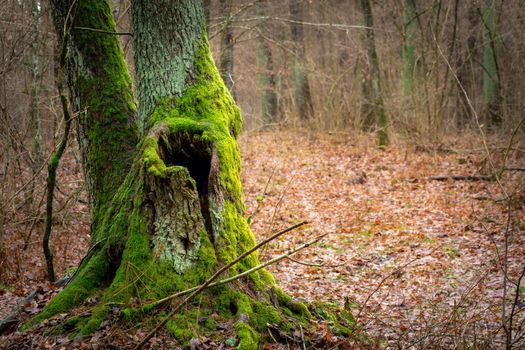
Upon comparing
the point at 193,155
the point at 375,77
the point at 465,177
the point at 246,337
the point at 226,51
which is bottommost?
the point at 465,177

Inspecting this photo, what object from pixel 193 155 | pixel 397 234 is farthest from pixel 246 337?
pixel 397 234

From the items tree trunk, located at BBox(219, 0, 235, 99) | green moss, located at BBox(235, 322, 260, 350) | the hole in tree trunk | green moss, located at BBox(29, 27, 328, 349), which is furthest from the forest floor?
tree trunk, located at BBox(219, 0, 235, 99)

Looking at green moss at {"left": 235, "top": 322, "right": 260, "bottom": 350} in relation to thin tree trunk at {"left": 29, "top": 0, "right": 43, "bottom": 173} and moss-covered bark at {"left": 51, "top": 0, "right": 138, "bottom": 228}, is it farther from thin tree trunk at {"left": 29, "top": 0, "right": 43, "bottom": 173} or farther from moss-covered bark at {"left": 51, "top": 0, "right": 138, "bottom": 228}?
thin tree trunk at {"left": 29, "top": 0, "right": 43, "bottom": 173}

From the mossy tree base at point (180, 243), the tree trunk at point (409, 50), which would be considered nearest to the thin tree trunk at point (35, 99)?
the mossy tree base at point (180, 243)

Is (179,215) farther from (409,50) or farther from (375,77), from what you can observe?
(409,50)

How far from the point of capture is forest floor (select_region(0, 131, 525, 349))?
186 inches

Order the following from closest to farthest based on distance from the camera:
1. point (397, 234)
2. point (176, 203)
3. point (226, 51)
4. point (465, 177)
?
point (176, 203) → point (397, 234) → point (465, 177) → point (226, 51)

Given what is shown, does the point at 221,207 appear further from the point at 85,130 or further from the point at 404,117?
the point at 404,117

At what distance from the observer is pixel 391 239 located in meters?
8.08

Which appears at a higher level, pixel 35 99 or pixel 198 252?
pixel 35 99

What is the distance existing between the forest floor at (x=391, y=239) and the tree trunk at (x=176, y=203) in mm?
666

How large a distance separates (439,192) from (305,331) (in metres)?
7.33

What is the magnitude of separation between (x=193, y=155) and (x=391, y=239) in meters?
4.76

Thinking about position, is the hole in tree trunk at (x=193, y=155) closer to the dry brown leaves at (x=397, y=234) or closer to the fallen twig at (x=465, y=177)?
the dry brown leaves at (x=397, y=234)
